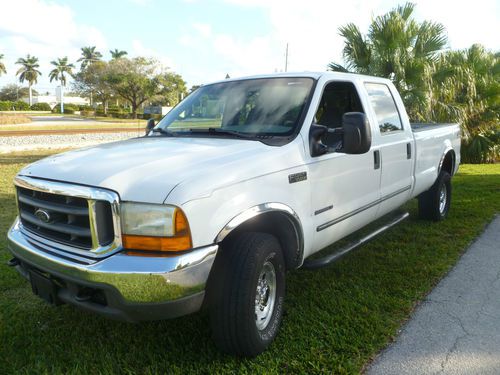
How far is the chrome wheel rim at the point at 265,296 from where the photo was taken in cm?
293

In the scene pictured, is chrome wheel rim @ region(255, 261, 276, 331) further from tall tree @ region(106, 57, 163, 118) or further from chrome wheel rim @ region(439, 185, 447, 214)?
tall tree @ region(106, 57, 163, 118)

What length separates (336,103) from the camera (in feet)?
13.7

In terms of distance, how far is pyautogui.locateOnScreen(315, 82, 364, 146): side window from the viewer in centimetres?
397

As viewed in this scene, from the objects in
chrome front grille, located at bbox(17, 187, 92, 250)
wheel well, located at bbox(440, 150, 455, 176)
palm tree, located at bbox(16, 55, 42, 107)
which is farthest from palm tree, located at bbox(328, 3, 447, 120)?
palm tree, located at bbox(16, 55, 42, 107)

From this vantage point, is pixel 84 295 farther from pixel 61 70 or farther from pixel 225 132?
pixel 61 70

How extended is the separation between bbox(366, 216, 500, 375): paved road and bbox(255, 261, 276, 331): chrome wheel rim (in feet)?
2.36

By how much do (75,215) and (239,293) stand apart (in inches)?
40.7

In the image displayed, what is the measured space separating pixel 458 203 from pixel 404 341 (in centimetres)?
502

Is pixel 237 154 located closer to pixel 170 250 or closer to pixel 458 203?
pixel 170 250

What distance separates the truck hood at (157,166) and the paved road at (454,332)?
4.99 feet

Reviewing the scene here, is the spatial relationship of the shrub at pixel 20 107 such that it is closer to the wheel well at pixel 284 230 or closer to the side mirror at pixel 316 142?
the side mirror at pixel 316 142

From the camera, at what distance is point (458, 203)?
7434 millimetres


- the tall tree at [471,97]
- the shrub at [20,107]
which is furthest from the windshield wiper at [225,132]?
the shrub at [20,107]

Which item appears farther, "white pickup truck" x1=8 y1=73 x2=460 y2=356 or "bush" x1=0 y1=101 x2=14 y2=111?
"bush" x1=0 y1=101 x2=14 y2=111
